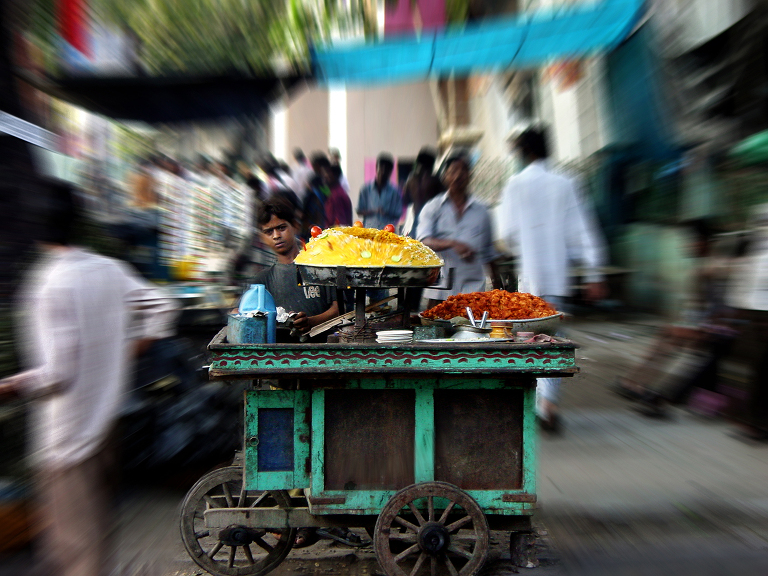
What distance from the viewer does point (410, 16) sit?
4504 millimetres

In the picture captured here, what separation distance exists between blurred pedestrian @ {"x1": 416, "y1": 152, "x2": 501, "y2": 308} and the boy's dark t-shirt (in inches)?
53.4

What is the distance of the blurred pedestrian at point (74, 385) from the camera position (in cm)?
226

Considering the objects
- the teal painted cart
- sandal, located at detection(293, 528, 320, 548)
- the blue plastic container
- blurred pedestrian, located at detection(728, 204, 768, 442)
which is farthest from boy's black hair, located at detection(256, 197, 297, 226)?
blurred pedestrian, located at detection(728, 204, 768, 442)

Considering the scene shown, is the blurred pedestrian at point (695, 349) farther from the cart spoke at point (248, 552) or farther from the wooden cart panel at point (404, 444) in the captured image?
the cart spoke at point (248, 552)

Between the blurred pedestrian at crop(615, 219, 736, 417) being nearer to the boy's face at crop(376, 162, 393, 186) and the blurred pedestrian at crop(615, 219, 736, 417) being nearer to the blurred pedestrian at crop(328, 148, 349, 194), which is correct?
the boy's face at crop(376, 162, 393, 186)

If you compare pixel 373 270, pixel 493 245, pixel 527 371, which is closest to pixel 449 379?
pixel 527 371

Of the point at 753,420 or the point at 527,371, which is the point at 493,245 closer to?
the point at 753,420

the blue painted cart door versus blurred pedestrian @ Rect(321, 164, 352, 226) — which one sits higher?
blurred pedestrian @ Rect(321, 164, 352, 226)

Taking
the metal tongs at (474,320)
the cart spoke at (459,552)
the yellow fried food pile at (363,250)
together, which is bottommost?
the cart spoke at (459,552)

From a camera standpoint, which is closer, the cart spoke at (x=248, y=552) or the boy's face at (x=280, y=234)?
the cart spoke at (x=248, y=552)

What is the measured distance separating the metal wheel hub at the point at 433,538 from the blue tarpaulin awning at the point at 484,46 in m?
2.93

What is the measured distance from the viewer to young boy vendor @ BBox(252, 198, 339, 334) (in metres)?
3.91

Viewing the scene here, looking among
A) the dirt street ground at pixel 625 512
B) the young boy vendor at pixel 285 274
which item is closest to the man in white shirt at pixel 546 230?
the dirt street ground at pixel 625 512

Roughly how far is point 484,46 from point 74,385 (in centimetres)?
330
